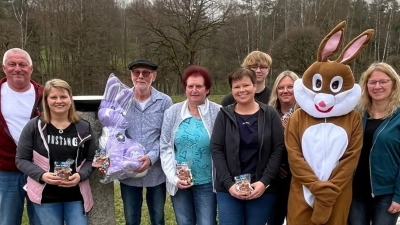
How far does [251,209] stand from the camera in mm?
3436

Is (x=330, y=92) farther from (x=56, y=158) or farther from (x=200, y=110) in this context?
(x=56, y=158)

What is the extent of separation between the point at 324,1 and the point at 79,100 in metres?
34.6

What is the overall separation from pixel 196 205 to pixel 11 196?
1762 mm

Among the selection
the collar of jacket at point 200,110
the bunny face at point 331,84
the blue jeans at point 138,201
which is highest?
the bunny face at point 331,84

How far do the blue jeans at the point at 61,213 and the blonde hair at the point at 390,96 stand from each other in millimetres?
2641

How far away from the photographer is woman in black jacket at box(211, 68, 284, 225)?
3330mm

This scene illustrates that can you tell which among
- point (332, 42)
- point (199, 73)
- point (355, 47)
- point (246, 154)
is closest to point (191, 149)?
point (246, 154)

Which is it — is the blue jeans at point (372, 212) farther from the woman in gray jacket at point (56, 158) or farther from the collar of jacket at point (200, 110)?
the woman in gray jacket at point (56, 158)

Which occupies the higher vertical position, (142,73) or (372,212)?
(142,73)

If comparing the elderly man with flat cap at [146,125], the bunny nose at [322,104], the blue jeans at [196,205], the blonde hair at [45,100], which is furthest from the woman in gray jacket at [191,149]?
the bunny nose at [322,104]

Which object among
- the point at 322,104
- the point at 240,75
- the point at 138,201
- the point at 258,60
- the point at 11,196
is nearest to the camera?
the point at 322,104

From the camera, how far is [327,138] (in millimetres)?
3203

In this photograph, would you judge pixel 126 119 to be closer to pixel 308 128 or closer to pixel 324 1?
pixel 308 128

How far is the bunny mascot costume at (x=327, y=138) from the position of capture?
315 centimetres
